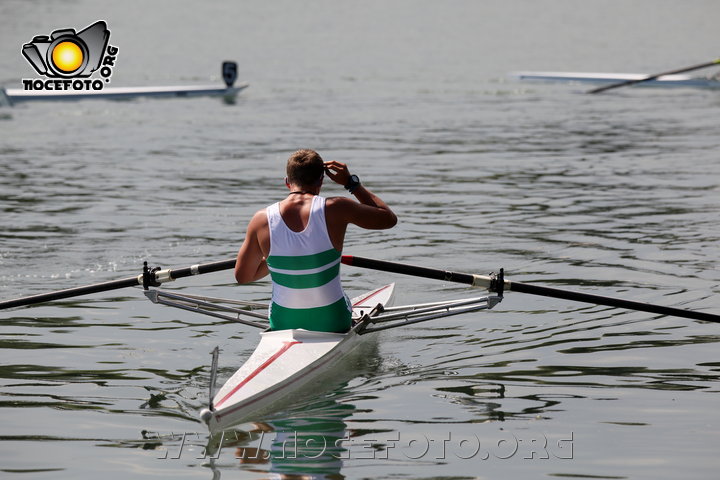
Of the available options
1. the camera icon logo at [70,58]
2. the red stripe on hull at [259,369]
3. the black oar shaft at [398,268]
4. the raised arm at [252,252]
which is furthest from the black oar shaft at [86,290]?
the camera icon logo at [70,58]

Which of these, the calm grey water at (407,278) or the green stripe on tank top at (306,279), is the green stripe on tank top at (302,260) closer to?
the green stripe on tank top at (306,279)

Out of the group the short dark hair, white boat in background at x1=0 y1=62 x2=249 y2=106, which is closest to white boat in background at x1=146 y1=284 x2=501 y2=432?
the short dark hair

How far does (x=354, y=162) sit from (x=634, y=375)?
1339 cm

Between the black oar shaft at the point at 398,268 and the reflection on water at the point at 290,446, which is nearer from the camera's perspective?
the reflection on water at the point at 290,446

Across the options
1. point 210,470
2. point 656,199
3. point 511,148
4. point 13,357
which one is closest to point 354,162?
point 511,148

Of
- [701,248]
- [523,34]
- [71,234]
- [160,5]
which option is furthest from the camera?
[160,5]

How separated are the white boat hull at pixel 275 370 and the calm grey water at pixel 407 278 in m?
0.21

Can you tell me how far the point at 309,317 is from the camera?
28.6ft

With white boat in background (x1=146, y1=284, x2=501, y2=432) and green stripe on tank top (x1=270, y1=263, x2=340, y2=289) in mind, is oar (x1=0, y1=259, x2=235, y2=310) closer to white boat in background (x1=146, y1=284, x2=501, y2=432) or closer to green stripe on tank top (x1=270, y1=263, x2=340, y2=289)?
white boat in background (x1=146, y1=284, x2=501, y2=432)

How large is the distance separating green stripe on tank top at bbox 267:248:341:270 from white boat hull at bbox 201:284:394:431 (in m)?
0.61

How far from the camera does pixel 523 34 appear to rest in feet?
208

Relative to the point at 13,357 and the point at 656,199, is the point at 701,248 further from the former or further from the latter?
the point at 13,357

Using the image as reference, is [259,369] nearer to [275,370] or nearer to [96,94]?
[275,370]

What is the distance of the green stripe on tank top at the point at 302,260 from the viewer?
8344 mm
